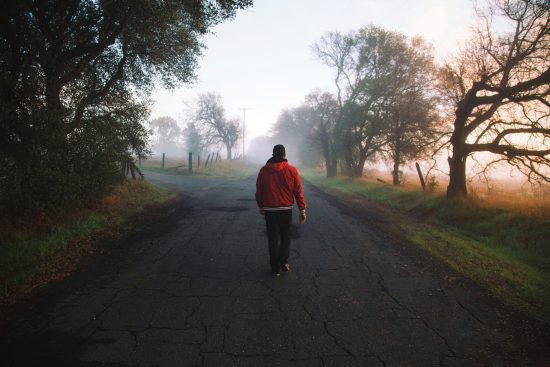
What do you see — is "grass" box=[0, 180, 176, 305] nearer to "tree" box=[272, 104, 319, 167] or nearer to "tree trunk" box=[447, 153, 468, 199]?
"tree trunk" box=[447, 153, 468, 199]

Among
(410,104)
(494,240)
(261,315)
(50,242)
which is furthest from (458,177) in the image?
(50,242)

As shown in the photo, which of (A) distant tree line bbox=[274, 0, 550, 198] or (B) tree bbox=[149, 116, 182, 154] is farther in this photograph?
(B) tree bbox=[149, 116, 182, 154]

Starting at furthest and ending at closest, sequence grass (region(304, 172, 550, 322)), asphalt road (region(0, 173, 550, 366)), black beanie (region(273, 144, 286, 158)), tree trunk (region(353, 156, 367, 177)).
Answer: tree trunk (region(353, 156, 367, 177))
black beanie (region(273, 144, 286, 158))
grass (region(304, 172, 550, 322))
asphalt road (region(0, 173, 550, 366))

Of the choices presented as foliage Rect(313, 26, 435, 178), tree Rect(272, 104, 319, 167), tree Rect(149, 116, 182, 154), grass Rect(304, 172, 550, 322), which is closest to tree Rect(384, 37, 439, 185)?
foliage Rect(313, 26, 435, 178)

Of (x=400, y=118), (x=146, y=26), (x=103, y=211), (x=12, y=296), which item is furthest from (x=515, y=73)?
(x=12, y=296)

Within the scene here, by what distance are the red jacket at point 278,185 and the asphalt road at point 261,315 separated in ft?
4.23

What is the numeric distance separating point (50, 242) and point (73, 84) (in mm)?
6502

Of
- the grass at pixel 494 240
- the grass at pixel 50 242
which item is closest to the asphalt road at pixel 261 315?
the grass at pixel 50 242

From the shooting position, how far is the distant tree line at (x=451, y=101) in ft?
39.4

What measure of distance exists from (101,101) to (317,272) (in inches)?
417

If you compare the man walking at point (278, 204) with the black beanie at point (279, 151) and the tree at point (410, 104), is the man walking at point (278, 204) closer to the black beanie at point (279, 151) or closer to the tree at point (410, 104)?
the black beanie at point (279, 151)

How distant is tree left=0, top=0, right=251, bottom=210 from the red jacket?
502cm

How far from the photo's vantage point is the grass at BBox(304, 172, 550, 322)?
18.5 feet

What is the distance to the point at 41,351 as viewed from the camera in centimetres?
334
